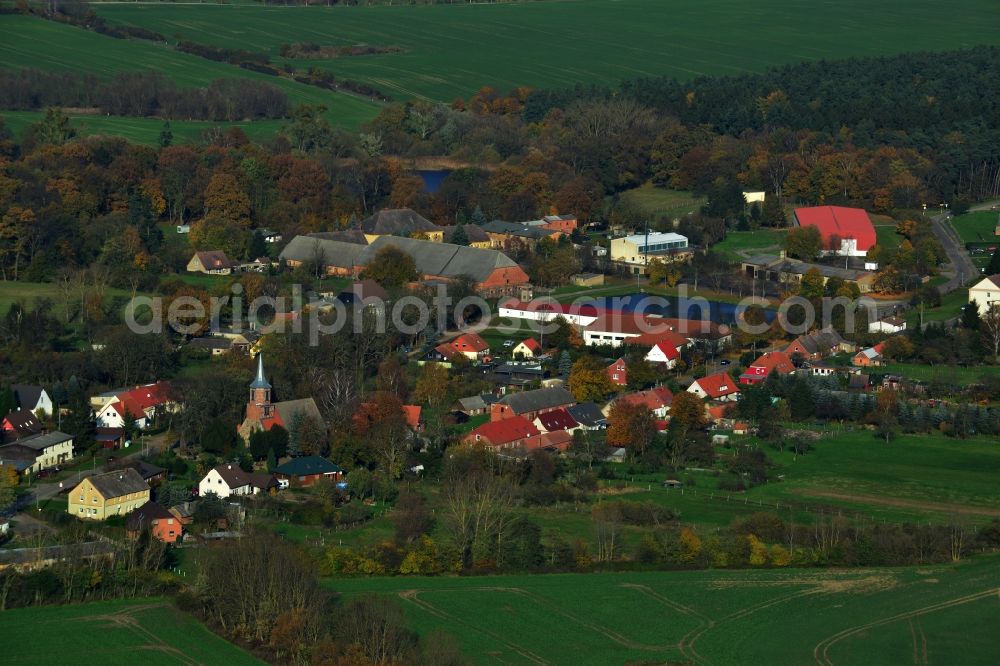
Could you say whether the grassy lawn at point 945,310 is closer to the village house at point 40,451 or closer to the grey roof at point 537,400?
the grey roof at point 537,400

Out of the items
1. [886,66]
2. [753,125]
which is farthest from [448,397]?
[886,66]

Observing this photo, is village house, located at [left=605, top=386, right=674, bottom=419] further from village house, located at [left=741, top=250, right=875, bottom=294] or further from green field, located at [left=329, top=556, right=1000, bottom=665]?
village house, located at [left=741, top=250, right=875, bottom=294]

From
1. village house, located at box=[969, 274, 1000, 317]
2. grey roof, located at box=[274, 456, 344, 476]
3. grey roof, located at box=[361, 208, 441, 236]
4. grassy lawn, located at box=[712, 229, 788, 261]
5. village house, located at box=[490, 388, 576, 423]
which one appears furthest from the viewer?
grey roof, located at box=[361, 208, 441, 236]

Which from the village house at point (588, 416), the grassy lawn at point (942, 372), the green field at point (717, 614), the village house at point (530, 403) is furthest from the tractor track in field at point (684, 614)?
the grassy lawn at point (942, 372)

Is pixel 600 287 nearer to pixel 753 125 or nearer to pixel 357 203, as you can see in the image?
pixel 357 203

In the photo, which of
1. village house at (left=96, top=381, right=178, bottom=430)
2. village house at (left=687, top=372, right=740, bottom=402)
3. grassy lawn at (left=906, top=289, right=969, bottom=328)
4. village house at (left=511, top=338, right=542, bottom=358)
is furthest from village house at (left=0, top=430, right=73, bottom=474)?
grassy lawn at (left=906, top=289, right=969, bottom=328)

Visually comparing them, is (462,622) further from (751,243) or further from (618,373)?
(751,243)

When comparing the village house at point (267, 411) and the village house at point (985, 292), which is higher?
the village house at point (985, 292)
